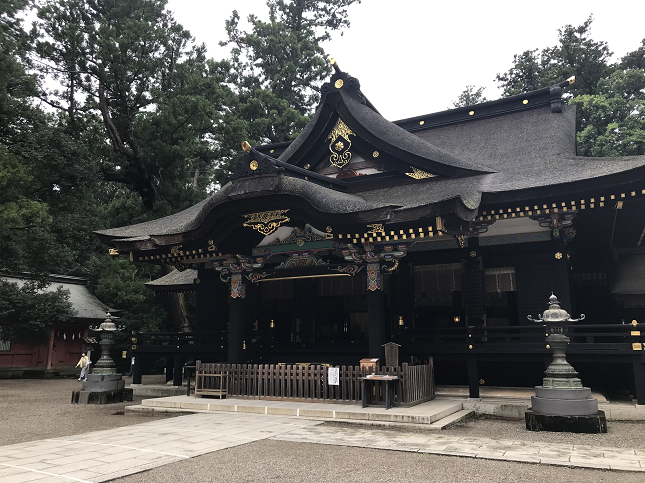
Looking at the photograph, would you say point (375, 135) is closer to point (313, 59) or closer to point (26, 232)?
point (26, 232)

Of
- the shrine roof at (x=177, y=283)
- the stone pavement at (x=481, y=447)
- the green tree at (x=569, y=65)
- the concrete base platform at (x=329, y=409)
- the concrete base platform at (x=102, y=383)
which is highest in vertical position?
the green tree at (x=569, y=65)

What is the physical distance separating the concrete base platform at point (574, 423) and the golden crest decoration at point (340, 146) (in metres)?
9.20

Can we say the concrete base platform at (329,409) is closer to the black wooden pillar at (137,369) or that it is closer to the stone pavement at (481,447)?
the stone pavement at (481,447)

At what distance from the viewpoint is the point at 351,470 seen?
595 centimetres

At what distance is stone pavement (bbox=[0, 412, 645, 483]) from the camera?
5918 mm

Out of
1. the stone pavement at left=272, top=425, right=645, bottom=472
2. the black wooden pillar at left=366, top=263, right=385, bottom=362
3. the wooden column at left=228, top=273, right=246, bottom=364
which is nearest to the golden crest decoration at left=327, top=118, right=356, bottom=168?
the black wooden pillar at left=366, top=263, right=385, bottom=362

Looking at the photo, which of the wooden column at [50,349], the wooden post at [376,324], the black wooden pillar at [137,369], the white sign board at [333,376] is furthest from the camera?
the wooden column at [50,349]

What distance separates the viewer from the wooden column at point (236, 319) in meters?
12.9

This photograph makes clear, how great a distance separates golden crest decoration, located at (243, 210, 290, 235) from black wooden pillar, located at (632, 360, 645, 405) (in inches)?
335

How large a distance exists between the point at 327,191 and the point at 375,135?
3.38 m

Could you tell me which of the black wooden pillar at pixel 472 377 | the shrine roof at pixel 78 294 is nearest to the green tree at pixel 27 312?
the shrine roof at pixel 78 294

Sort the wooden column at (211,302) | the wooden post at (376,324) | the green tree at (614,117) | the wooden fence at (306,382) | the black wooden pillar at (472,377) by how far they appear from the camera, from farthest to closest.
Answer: the green tree at (614,117), the wooden column at (211,302), the black wooden pillar at (472,377), the wooden post at (376,324), the wooden fence at (306,382)

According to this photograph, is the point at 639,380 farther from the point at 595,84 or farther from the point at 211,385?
the point at 595,84

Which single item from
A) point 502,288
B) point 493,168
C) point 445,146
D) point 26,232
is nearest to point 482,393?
point 502,288
